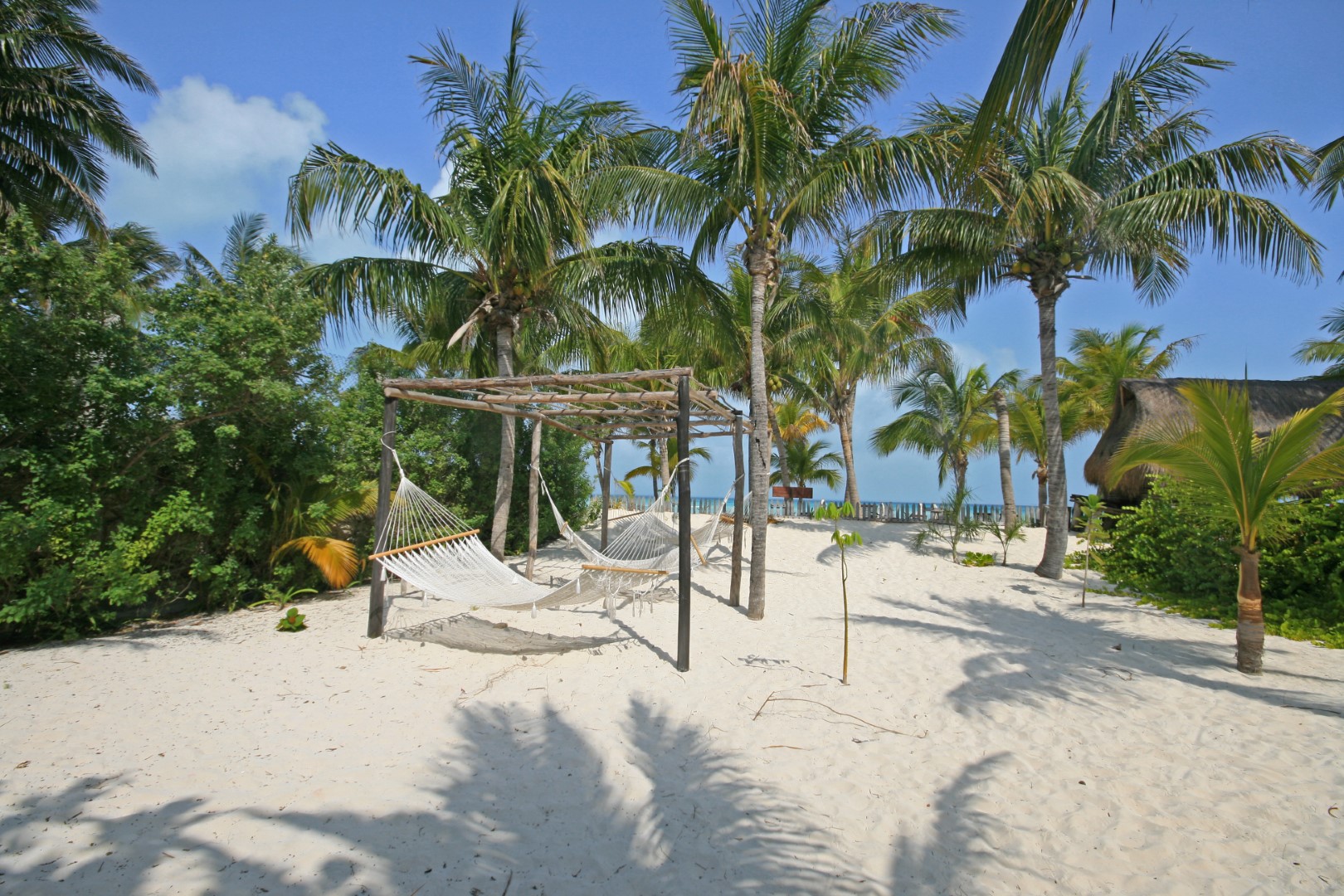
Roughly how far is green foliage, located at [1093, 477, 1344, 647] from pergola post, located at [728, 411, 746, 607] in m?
3.91

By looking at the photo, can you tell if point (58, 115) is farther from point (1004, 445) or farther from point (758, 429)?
point (1004, 445)

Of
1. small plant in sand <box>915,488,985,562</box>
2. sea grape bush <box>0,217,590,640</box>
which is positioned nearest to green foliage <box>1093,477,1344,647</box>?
small plant in sand <box>915,488,985,562</box>

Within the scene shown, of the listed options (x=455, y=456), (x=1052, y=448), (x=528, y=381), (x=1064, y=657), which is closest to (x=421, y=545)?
(x=528, y=381)

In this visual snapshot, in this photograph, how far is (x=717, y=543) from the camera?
1060 cm

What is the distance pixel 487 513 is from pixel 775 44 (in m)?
7.38

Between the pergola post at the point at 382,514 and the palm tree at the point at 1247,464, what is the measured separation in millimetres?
5857

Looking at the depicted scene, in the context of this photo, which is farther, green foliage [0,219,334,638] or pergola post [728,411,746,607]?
pergola post [728,411,746,607]

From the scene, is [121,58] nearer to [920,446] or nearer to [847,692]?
[847,692]

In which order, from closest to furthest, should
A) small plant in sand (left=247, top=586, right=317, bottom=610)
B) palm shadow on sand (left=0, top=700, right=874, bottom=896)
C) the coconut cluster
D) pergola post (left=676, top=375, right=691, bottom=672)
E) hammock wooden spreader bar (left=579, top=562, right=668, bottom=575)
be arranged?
palm shadow on sand (left=0, top=700, right=874, bottom=896) < pergola post (left=676, top=375, right=691, bottom=672) < hammock wooden spreader bar (left=579, top=562, right=668, bottom=575) < small plant in sand (left=247, top=586, right=317, bottom=610) < the coconut cluster

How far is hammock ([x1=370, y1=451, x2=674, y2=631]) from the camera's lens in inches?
195

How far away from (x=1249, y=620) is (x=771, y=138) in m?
5.27

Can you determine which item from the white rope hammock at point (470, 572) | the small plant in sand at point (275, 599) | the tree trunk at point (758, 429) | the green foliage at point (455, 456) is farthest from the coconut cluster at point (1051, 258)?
the small plant in sand at point (275, 599)

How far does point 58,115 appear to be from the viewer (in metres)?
8.20

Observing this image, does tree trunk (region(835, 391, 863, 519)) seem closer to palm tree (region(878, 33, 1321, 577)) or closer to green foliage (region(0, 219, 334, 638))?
palm tree (region(878, 33, 1321, 577))
